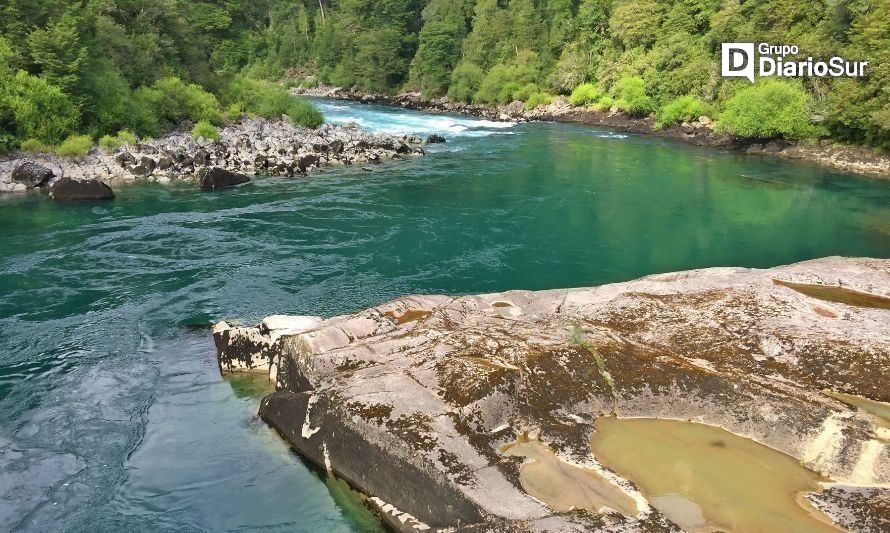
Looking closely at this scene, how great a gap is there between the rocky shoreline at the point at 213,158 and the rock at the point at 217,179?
0.15 feet

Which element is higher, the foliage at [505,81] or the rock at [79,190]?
the foliage at [505,81]

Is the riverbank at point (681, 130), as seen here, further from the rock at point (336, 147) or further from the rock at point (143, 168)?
the rock at point (143, 168)

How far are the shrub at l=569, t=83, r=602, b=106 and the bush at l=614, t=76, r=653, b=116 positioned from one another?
3891 millimetres

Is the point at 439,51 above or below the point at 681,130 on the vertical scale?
above

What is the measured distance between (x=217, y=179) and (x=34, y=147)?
9.58 meters

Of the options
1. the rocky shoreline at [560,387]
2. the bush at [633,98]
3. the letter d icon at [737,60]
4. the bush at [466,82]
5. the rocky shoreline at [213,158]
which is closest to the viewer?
the rocky shoreline at [560,387]

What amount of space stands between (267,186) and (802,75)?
36.3 m

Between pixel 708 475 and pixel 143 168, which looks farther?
pixel 143 168

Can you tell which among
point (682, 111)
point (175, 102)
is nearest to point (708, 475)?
point (175, 102)

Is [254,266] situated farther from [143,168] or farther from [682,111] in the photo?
[682,111]

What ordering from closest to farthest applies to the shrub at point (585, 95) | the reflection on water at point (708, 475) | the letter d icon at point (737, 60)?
1. the reflection on water at point (708, 475)
2. the letter d icon at point (737, 60)
3. the shrub at point (585, 95)

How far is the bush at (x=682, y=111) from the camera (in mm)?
50219

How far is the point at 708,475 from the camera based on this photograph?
308 inches

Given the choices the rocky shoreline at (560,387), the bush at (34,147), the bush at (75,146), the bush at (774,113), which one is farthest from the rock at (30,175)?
the bush at (774,113)
